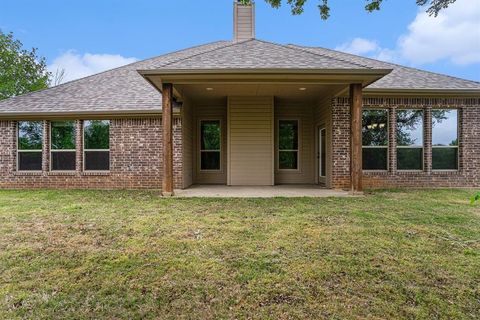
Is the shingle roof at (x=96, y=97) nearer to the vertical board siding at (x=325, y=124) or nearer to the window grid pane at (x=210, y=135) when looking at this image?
the window grid pane at (x=210, y=135)

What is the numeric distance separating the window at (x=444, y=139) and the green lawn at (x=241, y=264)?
172 inches

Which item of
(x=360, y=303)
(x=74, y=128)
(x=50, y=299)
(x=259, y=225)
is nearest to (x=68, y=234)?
(x=50, y=299)

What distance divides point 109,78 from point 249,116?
20.3 ft

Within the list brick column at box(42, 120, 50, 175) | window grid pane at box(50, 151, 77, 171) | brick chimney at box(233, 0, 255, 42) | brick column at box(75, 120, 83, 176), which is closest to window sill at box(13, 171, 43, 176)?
brick column at box(42, 120, 50, 175)

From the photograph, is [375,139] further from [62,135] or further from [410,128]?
[62,135]

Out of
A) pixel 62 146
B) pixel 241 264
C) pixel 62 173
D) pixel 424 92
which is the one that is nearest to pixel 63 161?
pixel 62 173

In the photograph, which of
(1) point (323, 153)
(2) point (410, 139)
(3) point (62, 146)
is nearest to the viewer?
(2) point (410, 139)

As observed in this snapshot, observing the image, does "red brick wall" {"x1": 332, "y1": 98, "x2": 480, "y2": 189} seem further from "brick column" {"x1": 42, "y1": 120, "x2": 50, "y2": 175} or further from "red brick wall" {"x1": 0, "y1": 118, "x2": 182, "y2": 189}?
"brick column" {"x1": 42, "y1": 120, "x2": 50, "y2": 175}

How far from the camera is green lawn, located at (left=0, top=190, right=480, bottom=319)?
274 centimetres

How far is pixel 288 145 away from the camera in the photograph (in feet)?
38.5

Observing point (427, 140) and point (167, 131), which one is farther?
point (427, 140)

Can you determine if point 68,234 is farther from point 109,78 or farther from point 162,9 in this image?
point 162,9

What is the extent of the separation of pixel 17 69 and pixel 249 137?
24.6m

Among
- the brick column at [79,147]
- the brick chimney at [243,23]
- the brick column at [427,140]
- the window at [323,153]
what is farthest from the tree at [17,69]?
the brick column at [427,140]
